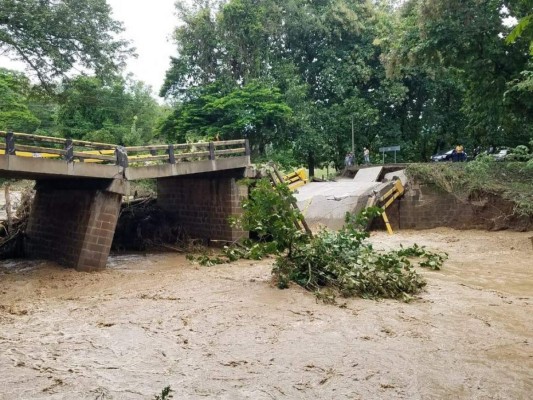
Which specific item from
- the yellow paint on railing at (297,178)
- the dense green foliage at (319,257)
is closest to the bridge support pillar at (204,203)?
the dense green foliage at (319,257)

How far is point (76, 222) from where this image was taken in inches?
547

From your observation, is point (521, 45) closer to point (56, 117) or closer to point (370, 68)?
point (370, 68)

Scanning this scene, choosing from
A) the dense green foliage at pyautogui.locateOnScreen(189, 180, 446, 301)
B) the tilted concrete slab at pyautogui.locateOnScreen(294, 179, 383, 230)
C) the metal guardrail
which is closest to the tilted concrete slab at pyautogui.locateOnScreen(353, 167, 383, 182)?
the tilted concrete slab at pyautogui.locateOnScreen(294, 179, 383, 230)

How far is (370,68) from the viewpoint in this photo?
2969 cm

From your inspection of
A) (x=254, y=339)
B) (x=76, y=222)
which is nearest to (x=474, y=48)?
(x=76, y=222)

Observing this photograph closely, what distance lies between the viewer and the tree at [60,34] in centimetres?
1859

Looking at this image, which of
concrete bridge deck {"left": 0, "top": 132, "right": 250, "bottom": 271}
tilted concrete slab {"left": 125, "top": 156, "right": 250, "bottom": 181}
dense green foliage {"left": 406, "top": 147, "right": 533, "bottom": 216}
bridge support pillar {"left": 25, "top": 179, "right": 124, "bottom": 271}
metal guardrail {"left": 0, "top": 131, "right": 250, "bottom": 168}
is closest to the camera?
metal guardrail {"left": 0, "top": 131, "right": 250, "bottom": 168}

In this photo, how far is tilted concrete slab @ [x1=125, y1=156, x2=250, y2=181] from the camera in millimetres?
14188

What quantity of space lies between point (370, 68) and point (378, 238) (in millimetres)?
14062

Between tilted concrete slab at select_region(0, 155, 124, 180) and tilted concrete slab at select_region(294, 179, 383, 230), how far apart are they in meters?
9.37

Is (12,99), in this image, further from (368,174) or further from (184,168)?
(368,174)

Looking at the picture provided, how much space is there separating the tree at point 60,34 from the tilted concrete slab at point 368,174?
1271 cm

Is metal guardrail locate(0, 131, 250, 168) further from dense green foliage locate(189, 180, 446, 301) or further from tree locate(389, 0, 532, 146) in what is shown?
tree locate(389, 0, 532, 146)

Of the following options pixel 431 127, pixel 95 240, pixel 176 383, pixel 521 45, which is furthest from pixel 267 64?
pixel 176 383
